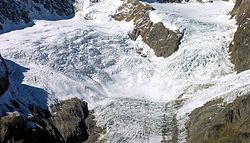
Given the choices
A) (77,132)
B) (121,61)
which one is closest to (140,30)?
(121,61)

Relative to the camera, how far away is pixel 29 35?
385ft

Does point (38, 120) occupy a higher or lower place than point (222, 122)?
lower

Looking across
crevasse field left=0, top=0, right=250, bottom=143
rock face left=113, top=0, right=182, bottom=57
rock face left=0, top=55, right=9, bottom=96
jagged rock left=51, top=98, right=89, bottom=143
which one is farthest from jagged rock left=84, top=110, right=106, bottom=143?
rock face left=113, top=0, right=182, bottom=57

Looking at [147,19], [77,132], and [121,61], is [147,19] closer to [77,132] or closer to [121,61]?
[121,61]

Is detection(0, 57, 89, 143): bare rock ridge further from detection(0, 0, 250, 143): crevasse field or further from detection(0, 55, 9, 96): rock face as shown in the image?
detection(0, 0, 250, 143): crevasse field

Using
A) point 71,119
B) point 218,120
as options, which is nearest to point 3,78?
point 71,119

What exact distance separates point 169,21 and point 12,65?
2713 cm

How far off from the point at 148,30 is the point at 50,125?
3247cm

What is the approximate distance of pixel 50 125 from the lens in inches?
3681

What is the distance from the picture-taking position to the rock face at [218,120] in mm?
81375

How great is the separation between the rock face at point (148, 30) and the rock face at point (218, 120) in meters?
23.8

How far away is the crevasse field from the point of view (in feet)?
306

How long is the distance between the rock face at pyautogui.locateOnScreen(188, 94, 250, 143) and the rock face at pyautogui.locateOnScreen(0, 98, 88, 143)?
44.4ft

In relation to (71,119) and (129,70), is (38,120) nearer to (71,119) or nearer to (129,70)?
(71,119)
